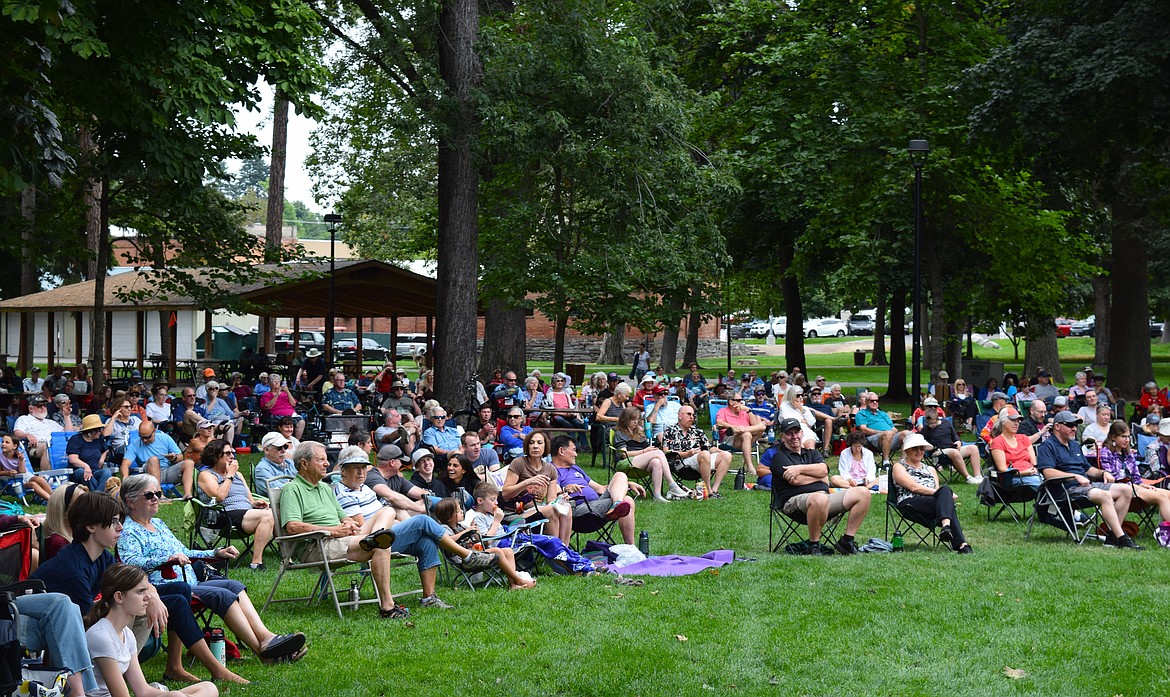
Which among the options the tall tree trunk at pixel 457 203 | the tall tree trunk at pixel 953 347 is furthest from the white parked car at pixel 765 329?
the tall tree trunk at pixel 457 203

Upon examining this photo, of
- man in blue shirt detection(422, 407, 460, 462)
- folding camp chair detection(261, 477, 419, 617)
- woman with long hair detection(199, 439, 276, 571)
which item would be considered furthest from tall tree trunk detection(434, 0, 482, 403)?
folding camp chair detection(261, 477, 419, 617)

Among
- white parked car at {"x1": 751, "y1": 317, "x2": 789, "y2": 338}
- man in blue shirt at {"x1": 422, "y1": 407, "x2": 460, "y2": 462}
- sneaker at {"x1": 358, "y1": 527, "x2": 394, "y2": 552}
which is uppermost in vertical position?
white parked car at {"x1": 751, "y1": 317, "x2": 789, "y2": 338}

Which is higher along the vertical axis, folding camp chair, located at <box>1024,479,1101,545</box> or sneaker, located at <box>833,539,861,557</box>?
folding camp chair, located at <box>1024,479,1101,545</box>

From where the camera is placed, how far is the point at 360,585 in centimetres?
858

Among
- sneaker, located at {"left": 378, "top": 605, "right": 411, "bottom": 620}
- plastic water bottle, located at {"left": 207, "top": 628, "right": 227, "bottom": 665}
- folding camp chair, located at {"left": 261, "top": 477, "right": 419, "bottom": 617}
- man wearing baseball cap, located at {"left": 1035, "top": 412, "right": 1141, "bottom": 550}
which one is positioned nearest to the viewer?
plastic water bottle, located at {"left": 207, "top": 628, "right": 227, "bottom": 665}

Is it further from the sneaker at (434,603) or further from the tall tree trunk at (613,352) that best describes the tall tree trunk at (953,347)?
the tall tree trunk at (613,352)

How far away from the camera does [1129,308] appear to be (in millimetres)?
26672

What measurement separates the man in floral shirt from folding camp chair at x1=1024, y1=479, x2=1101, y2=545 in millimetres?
3877

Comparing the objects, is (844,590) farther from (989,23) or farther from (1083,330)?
(1083,330)

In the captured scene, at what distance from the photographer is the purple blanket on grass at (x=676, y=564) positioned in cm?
924

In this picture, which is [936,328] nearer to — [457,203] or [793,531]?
[457,203]

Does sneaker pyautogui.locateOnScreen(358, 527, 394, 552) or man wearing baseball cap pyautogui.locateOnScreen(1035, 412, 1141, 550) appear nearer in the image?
sneaker pyautogui.locateOnScreen(358, 527, 394, 552)

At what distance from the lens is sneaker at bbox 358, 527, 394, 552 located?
7.67 meters

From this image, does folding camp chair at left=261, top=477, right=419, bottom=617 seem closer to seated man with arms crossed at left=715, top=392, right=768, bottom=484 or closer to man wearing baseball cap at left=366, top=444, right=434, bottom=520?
man wearing baseball cap at left=366, top=444, right=434, bottom=520
